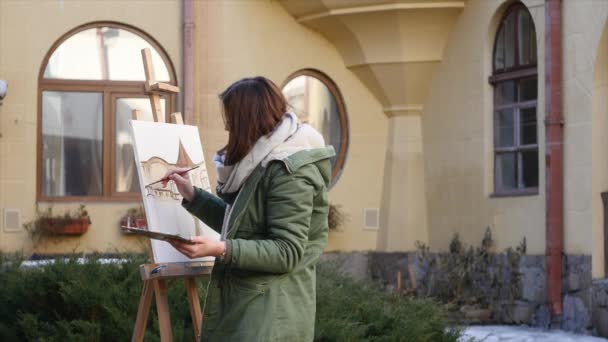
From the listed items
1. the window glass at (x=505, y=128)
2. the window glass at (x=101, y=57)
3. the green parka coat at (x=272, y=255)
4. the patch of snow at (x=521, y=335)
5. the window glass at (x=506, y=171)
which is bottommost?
the patch of snow at (x=521, y=335)

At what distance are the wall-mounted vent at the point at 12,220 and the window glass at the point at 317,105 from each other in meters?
3.21

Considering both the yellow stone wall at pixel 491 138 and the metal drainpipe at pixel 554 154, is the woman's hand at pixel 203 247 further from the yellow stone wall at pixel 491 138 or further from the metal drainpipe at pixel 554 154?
the metal drainpipe at pixel 554 154

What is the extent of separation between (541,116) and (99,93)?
15.2ft

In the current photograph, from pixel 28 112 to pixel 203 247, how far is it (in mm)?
8208

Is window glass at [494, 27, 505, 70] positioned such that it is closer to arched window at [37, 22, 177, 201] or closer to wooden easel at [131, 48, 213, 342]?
arched window at [37, 22, 177, 201]

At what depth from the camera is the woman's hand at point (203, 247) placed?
3539 millimetres

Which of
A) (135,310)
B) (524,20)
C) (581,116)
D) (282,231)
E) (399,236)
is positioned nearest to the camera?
(282,231)

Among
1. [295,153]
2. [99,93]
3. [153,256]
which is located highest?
[99,93]

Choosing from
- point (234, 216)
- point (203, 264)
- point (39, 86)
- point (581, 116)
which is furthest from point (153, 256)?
point (39, 86)

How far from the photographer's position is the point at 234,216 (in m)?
3.69

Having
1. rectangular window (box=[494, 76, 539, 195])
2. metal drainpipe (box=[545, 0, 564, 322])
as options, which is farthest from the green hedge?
rectangular window (box=[494, 76, 539, 195])

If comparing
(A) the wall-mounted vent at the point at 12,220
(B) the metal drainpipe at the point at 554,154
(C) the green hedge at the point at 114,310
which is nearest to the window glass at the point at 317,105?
(B) the metal drainpipe at the point at 554,154

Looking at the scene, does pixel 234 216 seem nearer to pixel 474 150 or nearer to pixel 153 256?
pixel 153 256

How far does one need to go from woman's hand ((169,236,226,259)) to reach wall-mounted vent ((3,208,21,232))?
315 inches
